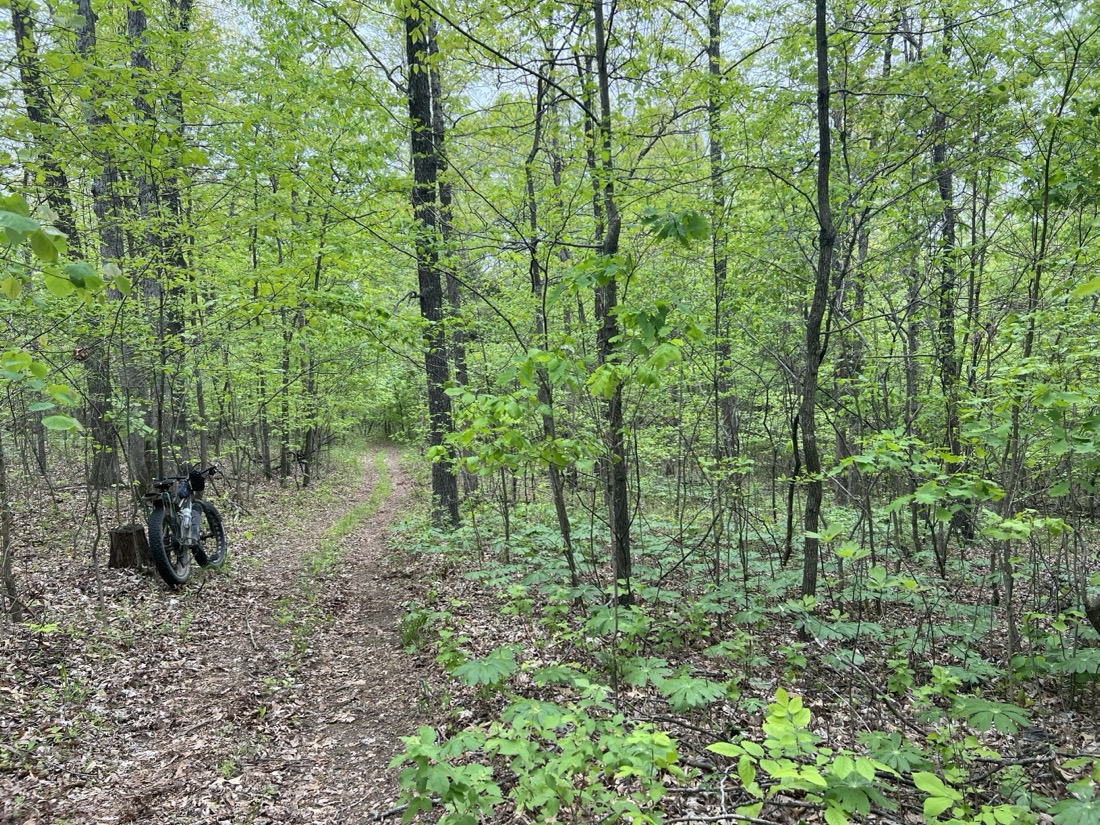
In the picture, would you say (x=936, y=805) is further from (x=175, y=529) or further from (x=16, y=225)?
(x=175, y=529)

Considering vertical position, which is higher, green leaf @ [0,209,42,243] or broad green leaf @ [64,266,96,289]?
green leaf @ [0,209,42,243]

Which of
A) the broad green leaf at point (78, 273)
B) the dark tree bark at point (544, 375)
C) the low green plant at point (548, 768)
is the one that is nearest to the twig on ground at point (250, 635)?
the dark tree bark at point (544, 375)

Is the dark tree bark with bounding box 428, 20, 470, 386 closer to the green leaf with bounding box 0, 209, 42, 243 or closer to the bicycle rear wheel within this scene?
the bicycle rear wheel

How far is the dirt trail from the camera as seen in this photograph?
3.83 m

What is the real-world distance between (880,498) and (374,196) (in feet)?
32.8

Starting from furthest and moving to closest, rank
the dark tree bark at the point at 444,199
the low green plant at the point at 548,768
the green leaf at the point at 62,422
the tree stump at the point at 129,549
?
the dark tree bark at the point at 444,199
the tree stump at the point at 129,549
the low green plant at the point at 548,768
the green leaf at the point at 62,422

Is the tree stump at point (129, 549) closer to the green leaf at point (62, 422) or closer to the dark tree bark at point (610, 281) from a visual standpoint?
the dark tree bark at point (610, 281)

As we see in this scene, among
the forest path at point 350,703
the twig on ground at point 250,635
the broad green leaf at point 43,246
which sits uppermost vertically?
the broad green leaf at point 43,246

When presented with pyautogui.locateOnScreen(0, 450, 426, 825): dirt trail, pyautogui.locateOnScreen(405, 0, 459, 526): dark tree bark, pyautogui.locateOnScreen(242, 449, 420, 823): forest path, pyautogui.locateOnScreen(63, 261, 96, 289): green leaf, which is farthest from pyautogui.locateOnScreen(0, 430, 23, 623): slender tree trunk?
pyautogui.locateOnScreen(63, 261, 96, 289): green leaf

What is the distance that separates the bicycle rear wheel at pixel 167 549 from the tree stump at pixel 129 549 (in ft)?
1.01

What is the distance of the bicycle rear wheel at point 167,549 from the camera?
6.90 m

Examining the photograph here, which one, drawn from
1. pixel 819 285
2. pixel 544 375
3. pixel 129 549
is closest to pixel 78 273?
pixel 544 375

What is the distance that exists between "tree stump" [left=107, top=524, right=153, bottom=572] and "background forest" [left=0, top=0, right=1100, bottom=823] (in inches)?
62.9

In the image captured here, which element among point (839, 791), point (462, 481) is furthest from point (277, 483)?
point (839, 791)
